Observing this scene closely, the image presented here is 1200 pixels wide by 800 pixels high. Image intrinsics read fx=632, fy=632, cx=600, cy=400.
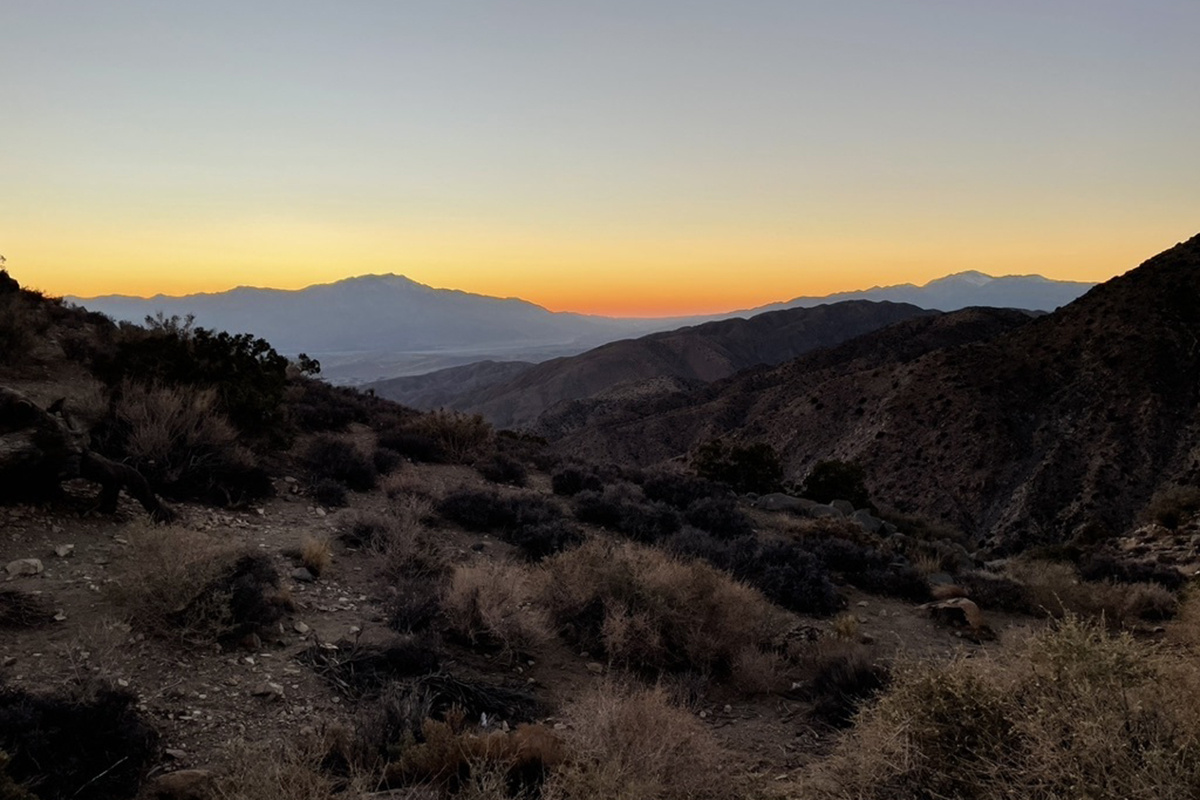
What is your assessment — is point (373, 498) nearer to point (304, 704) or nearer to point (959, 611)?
point (304, 704)

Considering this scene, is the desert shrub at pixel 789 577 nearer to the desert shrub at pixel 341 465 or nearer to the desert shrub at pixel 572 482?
the desert shrub at pixel 572 482

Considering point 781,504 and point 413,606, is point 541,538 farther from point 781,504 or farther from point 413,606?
point 781,504

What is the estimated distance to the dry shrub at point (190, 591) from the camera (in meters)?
5.09

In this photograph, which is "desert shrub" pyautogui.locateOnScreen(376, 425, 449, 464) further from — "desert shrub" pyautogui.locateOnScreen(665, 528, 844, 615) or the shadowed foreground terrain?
"desert shrub" pyautogui.locateOnScreen(665, 528, 844, 615)

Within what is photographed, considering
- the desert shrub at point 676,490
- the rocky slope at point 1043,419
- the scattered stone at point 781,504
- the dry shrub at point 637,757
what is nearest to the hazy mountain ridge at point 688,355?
the rocky slope at point 1043,419

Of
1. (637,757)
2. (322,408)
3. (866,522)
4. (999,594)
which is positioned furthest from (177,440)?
(866,522)

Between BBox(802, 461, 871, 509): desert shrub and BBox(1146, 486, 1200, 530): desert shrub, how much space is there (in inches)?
279

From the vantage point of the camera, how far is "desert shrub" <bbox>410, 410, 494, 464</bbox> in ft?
47.5

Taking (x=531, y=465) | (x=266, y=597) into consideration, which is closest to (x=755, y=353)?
(x=531, y=465)

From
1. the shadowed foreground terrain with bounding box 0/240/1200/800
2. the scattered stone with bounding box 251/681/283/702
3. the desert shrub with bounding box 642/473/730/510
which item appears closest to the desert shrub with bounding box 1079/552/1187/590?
the shadowed foreground terrain with bounding box 0/240/1200/800

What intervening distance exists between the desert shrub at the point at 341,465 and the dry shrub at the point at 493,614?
16.2ft

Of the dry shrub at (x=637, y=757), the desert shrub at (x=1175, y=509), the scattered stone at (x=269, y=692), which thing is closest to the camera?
the dry shrub at (x=637, y=757)

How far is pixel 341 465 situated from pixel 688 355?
4522 inches

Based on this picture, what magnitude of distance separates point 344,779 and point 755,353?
129559mm
